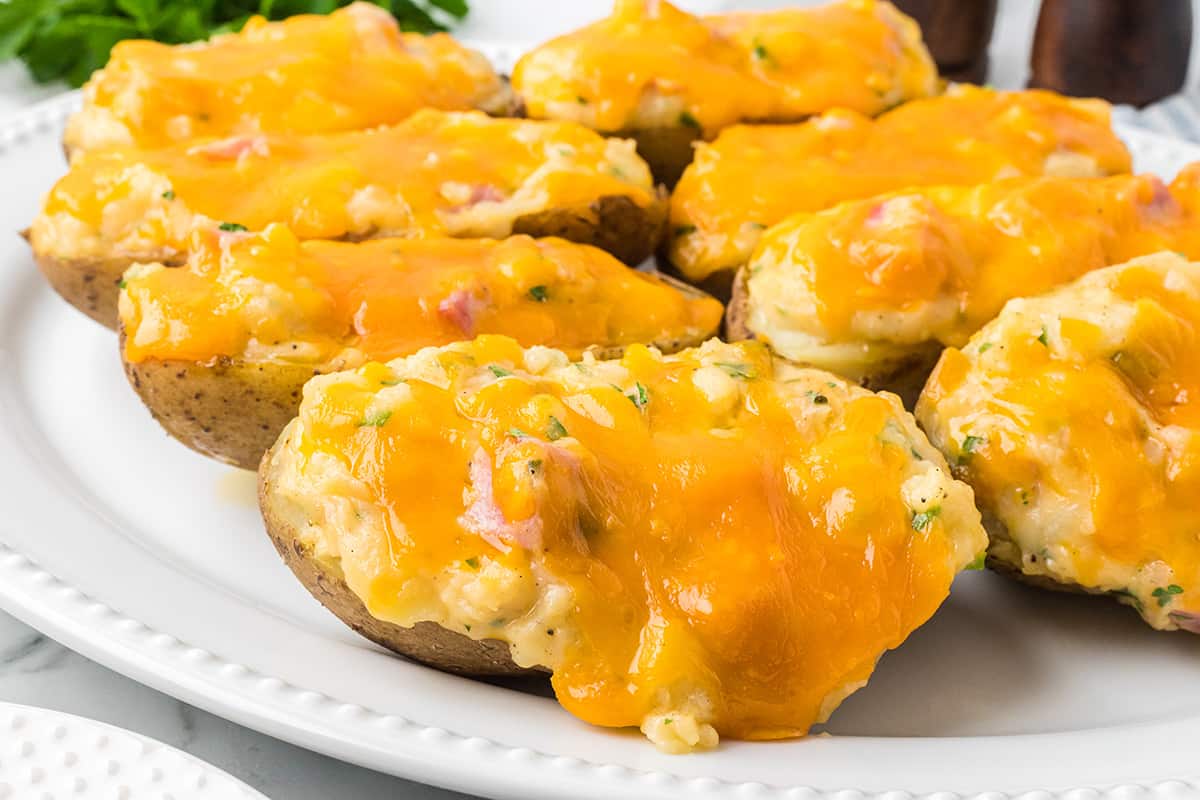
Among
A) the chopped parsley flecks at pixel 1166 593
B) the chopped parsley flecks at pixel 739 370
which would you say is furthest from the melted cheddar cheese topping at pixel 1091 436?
the chopped parsley flecks at pixel 739 370

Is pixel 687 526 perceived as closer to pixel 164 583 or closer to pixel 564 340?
pixel 564 340

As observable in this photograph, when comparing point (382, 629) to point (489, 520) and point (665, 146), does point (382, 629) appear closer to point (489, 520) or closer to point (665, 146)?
point (489, 520)

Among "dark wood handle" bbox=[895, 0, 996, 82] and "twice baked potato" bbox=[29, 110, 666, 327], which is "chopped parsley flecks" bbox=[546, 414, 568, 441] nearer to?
"twice baked potato" bbox=[29, 110, 666, 327]

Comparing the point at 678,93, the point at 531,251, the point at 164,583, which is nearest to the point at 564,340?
the point at 531,251

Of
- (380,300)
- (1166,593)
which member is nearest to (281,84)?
(380,300)

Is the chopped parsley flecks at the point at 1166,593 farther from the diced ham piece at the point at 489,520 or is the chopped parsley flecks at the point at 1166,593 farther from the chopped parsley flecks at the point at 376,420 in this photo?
the chopped parsley flecks at the point at 376,420
